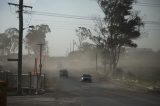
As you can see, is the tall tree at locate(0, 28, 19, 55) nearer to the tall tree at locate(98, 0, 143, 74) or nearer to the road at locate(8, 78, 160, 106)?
the tall tree at locate(98, 0, 143, 74)

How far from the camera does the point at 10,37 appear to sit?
516 feet

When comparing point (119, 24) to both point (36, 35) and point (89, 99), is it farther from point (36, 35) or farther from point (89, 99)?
point (36, 35)

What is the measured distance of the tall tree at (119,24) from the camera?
76.3 meters

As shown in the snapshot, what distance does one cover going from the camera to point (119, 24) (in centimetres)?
7762

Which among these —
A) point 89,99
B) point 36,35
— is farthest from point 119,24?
point 36,35

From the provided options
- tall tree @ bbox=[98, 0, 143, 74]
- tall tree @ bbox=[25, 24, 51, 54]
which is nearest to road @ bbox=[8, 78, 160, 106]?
tall tree @ bbox=[98, 0, 143, 74]

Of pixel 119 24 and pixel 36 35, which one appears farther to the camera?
pixel 36 35

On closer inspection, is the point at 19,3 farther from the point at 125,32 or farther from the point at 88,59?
the point at 88,59

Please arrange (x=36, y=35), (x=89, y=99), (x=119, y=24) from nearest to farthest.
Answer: (x=89, y=99) < (x=119, y=24) < (x=36, y=35)

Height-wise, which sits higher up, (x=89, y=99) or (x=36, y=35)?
(x=36, y=35)

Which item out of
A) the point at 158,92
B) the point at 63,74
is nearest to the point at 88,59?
the point at 63,74

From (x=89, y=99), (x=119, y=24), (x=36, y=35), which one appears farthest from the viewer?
(x=36, y=35)

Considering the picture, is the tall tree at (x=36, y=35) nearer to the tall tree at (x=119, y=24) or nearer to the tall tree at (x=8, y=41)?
the tall tree at (x=8, y=41)

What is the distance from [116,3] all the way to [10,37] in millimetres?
88522
